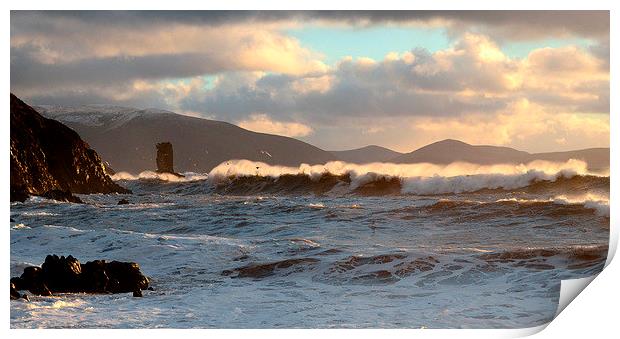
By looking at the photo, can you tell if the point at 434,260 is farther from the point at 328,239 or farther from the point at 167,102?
the point at 167,102

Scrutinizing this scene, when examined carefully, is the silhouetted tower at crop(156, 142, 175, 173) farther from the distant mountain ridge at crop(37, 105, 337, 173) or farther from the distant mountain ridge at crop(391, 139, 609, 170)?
the distant mountain ridge at crop(391, 139, 609, 170)

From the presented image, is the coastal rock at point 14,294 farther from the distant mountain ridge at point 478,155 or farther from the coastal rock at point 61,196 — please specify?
the distant mountain ridge at point 478,155

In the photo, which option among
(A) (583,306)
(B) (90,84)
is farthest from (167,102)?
(A) (583,306)

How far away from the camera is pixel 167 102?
8406mm

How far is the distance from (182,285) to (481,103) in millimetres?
3273

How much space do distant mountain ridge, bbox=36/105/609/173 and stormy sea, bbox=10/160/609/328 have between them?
15cm

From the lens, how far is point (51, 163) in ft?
33.8

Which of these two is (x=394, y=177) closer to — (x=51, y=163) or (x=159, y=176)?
(x=159, y=176)

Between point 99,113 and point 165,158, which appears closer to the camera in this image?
point 99,113

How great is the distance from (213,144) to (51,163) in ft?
8.08

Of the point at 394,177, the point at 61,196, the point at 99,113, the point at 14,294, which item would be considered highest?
the point at 99,113
